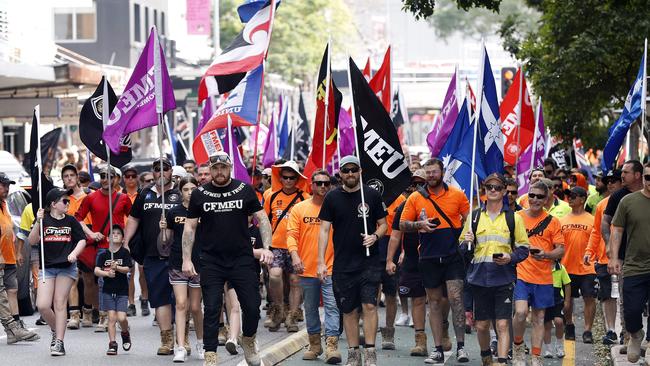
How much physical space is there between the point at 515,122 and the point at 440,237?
7896mm

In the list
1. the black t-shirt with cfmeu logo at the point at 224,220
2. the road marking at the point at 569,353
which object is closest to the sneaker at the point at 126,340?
the black t-shirt with cfmeu logo at the point at 224,220

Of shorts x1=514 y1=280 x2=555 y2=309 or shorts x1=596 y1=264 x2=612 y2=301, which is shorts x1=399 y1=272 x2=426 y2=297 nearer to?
shorts x1=514 y1=280 x2=555 y2=309

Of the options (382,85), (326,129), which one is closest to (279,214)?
(326,129)

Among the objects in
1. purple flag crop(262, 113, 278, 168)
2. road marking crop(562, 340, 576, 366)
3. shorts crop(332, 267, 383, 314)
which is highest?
purple flag crop(262, 113, 278, 168)

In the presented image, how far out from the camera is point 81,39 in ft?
198

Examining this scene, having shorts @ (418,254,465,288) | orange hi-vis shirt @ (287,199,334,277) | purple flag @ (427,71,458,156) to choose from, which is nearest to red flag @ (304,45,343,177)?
purple flag @ (427,71,458,156)

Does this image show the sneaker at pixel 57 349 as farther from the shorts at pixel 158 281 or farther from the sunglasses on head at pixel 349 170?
the sunglasses on head at pixel 349 170

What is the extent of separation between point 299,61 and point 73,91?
3550 cm

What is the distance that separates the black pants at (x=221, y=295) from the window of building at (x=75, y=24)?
49273 millimetres

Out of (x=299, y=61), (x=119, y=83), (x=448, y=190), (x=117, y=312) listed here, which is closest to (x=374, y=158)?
(x=448, y=190)

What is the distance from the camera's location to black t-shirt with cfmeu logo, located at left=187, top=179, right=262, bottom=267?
11625 millimetres

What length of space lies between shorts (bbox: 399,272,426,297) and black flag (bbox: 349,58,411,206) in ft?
3.15

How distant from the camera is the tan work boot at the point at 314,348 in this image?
523 inches

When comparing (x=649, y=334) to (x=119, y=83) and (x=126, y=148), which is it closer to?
(x=126, y=148)
